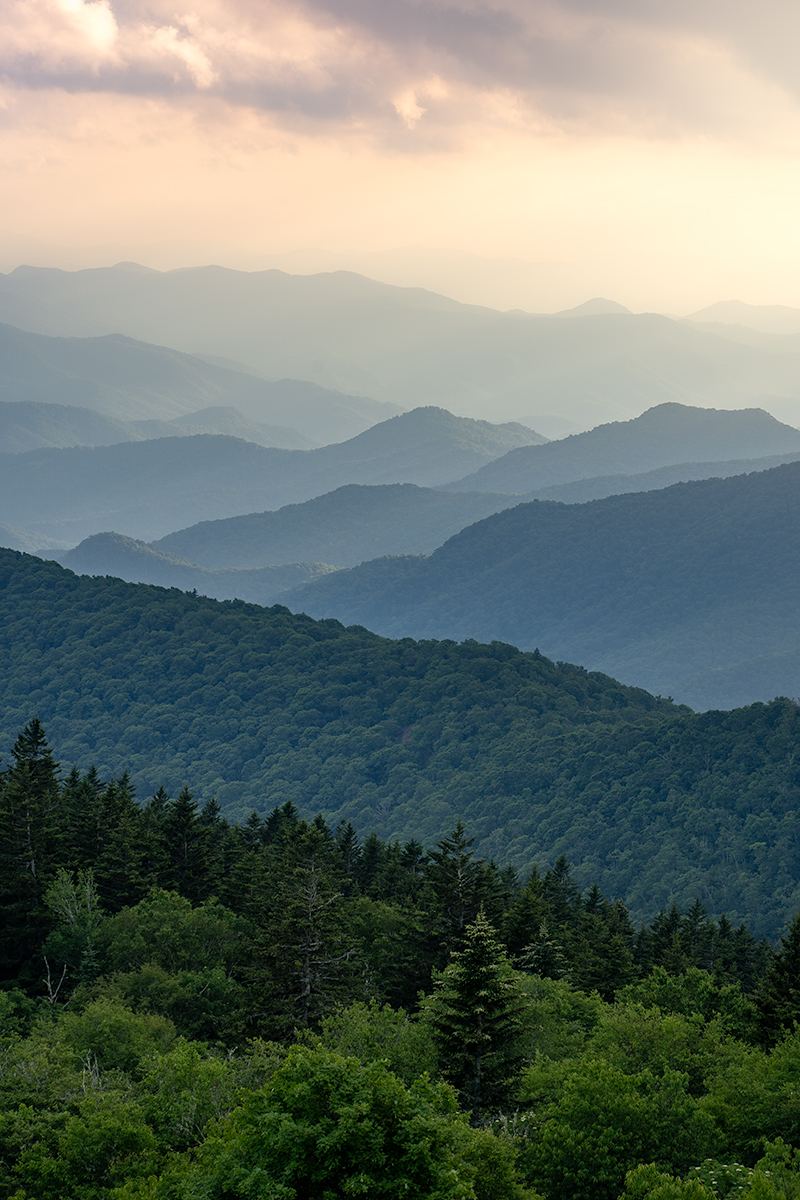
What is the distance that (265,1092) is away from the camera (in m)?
28.6

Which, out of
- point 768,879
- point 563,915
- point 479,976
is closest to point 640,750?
point 768,879

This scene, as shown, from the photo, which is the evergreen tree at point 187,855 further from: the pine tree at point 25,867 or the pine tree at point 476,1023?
Result: the pine tree at point 476,1023

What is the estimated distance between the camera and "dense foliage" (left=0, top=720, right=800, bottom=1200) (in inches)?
1090

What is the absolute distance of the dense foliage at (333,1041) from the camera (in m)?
27.7

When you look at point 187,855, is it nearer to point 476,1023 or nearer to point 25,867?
point 25,867

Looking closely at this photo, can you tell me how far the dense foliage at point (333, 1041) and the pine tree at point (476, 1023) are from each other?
0.33 ft

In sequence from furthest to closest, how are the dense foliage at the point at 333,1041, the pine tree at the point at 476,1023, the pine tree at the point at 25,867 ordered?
the pine tree at the point at 25,867 < the pine tree at the point at 476,1023 < the dense foliage at the point at 333,1041

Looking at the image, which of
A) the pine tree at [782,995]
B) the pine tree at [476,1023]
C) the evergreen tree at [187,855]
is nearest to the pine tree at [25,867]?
the evergreen tree at [187,855]

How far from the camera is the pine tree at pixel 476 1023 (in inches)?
1543

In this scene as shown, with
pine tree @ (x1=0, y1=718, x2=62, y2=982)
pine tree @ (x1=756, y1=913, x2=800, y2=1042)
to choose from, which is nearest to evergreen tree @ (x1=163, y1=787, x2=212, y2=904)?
pine tree @ (x1=0, y1=718, x2=62, y2=982)

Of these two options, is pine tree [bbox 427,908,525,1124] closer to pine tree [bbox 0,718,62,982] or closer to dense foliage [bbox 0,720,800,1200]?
dense foliage [bbox 0,720,800,1200]

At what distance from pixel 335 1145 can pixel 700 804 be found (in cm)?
16085

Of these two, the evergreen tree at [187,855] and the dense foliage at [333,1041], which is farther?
the evergreen tree at [187,855]

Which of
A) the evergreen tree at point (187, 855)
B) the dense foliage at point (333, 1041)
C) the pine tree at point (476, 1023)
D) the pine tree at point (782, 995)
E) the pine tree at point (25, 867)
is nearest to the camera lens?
the dense foliage at point (333, 1041)
